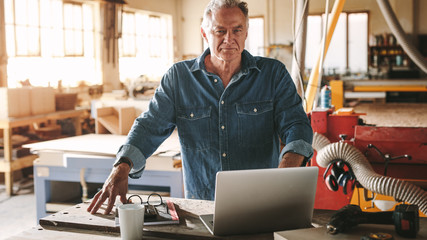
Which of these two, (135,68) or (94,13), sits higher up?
(94,13)

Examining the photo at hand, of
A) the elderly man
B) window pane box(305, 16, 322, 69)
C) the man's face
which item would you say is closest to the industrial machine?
the elderly man

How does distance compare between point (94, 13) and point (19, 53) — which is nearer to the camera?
point (19, 53)

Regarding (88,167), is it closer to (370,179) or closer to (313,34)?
(370,179)

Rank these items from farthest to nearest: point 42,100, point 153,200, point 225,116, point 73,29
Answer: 1. point 73,29
2. point 42,100
3. point 225,116
4. point 153,200

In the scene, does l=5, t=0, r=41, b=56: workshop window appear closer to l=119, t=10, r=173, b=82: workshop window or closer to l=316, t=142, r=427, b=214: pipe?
l=119, t=10, r=173, b=82: workshop window

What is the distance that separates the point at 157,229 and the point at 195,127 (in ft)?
1.93

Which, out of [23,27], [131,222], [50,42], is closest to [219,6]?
[131,222]

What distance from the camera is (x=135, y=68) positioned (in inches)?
435

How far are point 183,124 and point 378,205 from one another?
5.10 feet

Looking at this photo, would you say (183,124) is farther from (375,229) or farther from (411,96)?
(411,96)

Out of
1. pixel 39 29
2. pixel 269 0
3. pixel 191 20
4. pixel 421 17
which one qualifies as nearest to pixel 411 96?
pixel 421 17

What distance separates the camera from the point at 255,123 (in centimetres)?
188

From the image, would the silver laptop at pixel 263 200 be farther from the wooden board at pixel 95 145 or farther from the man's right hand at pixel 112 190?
the wooden board at pixel 95 145

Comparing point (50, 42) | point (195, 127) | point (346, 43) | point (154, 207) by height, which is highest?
point (346, 43)
